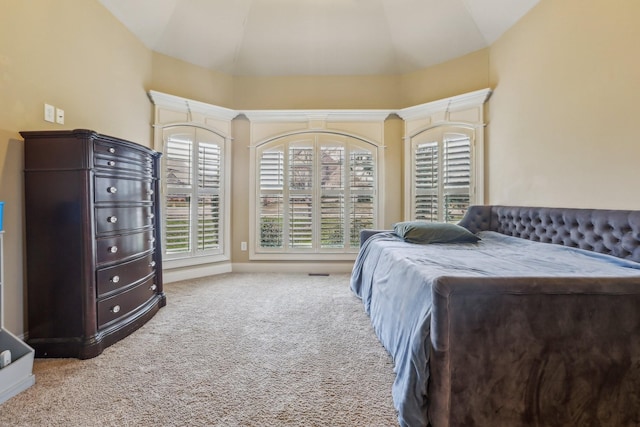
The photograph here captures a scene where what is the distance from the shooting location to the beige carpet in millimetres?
1293

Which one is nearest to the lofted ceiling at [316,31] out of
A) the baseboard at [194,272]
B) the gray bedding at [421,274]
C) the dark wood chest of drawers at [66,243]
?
the dark wood chest of drawers at [66,243]

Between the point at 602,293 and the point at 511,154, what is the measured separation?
7.67ft

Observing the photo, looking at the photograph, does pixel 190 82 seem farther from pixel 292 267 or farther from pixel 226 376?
pixel 226 376

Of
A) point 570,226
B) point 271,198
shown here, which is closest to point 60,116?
point 271,198

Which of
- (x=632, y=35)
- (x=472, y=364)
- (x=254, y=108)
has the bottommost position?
(x=472, y=364)

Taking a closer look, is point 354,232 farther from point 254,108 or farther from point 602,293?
point 602,293

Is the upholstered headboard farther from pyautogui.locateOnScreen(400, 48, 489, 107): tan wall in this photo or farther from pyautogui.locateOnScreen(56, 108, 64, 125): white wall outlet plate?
pyautogui.locateOnScreen(56, 108, 64, 125): white wall outlet plate

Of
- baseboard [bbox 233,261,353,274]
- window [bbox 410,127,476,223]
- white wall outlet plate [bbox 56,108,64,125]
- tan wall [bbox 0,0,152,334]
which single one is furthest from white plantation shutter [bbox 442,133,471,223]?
white wall outlet plate [bbox 56,108,64,125]

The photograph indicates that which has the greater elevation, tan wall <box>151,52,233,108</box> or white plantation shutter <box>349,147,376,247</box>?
tan wall <box>151,52,233,108</box>

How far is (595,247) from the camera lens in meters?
2.02

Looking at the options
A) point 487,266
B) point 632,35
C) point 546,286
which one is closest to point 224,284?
point 487,266

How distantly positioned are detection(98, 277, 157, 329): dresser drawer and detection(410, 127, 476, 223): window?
10.4 feet

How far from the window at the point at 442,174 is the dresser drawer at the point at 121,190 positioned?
312cm

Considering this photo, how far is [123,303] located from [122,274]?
0.70 ft
